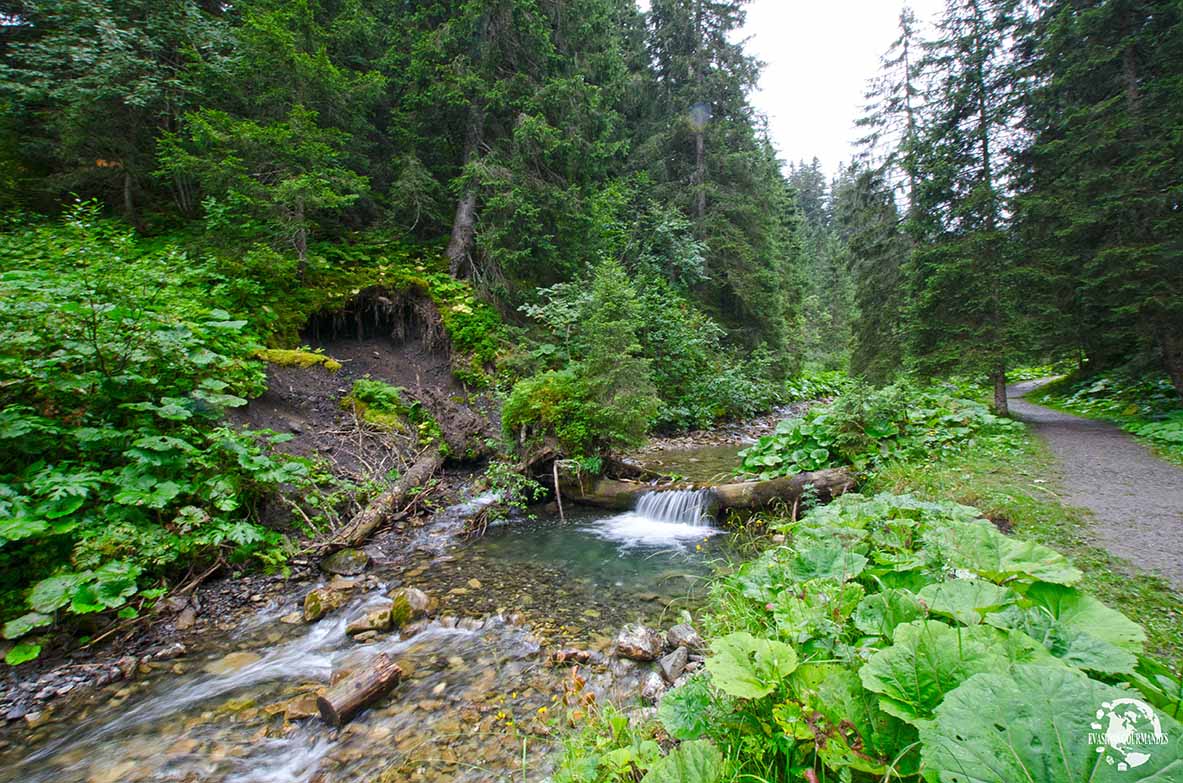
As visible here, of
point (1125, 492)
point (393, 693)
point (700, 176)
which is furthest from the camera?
point (700, 176)

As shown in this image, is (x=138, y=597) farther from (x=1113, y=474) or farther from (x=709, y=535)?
(x=1113, y=474)

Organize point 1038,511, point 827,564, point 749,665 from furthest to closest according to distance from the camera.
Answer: point 1038,511
point 827,564
point 749,665

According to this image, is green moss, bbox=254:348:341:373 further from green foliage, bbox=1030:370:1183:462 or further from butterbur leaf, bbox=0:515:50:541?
green foliage, bbox=1030:370:1183:462

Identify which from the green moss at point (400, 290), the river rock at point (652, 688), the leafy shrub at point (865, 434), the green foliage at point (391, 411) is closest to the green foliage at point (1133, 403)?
the leafy shrub at point (865, 434)

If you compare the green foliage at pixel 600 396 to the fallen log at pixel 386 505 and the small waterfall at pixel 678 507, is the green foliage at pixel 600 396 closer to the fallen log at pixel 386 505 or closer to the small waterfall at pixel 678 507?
the small waterfall at pixel 678 507

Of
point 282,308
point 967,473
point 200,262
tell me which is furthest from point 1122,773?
point 200,262

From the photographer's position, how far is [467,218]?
1200 centimetres

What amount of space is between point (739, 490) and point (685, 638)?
135 inches

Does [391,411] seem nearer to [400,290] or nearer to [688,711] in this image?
[400,290]

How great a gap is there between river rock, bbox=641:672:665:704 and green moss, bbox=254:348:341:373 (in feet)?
24.6

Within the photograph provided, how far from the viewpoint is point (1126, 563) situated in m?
3.19

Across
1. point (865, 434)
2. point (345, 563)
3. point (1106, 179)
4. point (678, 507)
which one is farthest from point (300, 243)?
point (1106, 179)

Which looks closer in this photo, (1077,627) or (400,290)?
(1077,627)

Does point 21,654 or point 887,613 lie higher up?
point 887,613
